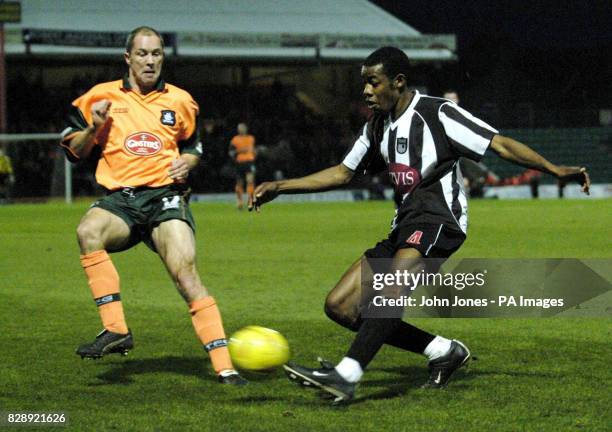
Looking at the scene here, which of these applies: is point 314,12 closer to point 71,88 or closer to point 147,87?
point 71,88

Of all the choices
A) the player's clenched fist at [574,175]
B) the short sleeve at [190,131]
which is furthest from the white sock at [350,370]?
the short sleeve at [190,131]

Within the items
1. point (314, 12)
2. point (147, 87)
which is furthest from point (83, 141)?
point (314, 12)

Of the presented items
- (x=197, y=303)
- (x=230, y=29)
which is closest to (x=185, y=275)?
(x=197, y=303)

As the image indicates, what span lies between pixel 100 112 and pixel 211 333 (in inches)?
57.1

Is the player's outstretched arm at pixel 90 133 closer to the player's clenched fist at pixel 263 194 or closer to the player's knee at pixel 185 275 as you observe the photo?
the player's knee at pixel 185 275

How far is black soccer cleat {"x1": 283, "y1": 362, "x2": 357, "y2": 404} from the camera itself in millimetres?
6332

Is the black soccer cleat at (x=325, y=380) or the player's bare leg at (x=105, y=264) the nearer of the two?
the black soccer cleat at (x=325, y=380)

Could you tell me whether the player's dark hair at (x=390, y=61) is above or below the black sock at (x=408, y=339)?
above

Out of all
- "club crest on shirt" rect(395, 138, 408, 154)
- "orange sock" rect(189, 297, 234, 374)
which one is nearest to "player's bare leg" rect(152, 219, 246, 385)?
"orange sock" rect(189, 297, 234, 374)

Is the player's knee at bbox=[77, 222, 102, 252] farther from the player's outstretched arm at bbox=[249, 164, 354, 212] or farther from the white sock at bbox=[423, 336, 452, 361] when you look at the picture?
the white sock at bbox=[423, 336, 452, 361]

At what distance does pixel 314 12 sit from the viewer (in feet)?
154

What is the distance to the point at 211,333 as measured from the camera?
7.27m

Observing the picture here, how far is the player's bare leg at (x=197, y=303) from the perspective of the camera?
7258 millimetres

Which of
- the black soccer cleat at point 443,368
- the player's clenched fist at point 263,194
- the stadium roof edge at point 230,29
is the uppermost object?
the stadium roof edge at point 230,29
